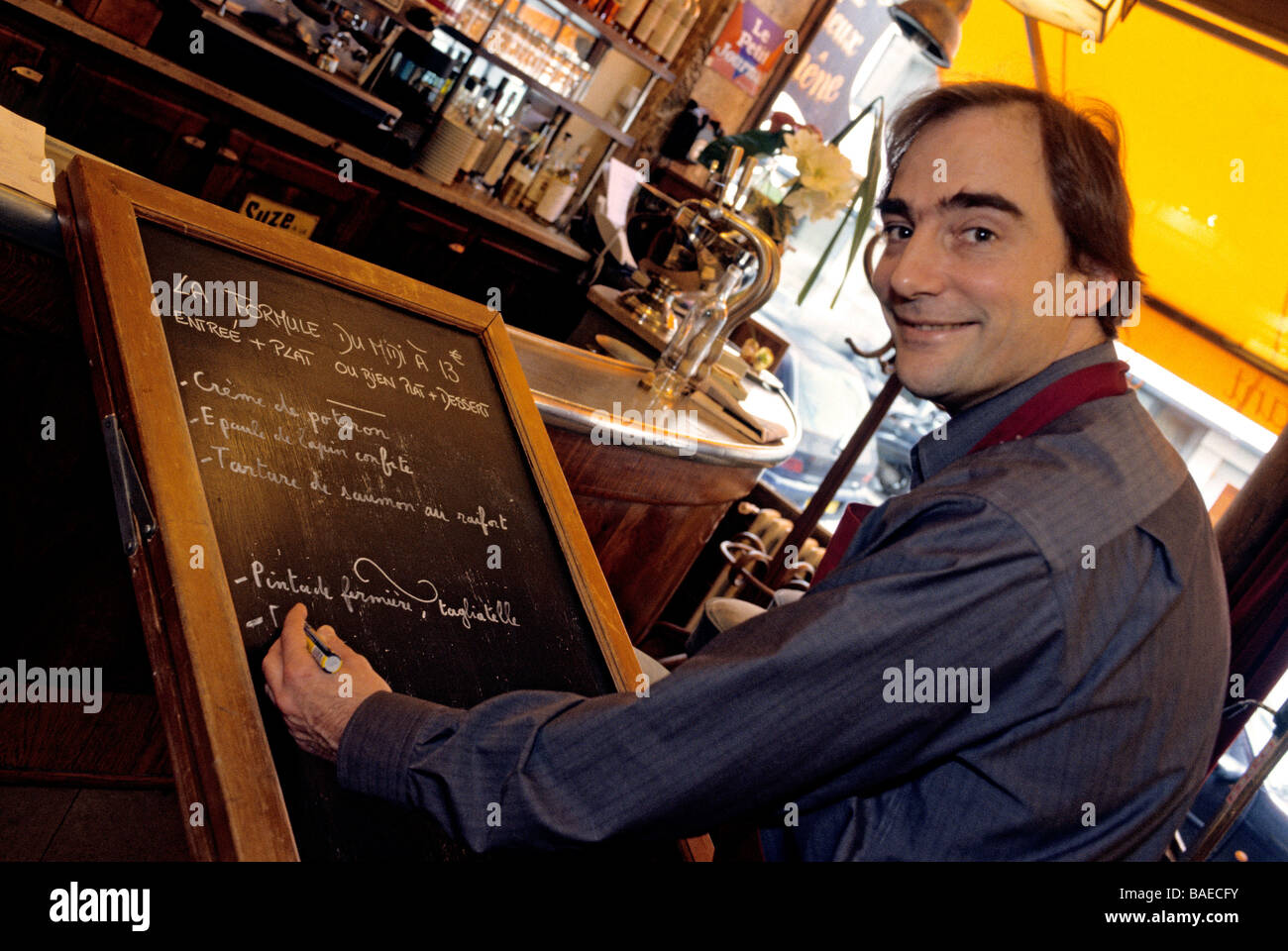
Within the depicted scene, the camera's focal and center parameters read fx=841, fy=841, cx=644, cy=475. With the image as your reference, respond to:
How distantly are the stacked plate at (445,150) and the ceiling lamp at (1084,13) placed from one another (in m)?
2.59

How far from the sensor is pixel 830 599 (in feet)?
2.95

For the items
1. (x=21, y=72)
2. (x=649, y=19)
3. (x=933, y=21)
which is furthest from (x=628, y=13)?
(x=21, y=72)

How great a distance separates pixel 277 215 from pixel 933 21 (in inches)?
117

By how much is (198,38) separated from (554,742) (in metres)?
3.40

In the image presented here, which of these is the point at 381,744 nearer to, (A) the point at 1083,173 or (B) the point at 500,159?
(A) the point at 1083,173

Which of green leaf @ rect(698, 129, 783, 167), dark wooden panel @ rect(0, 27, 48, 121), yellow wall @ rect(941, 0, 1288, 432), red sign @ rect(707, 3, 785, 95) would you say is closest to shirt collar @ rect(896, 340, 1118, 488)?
yellow wall @ rect(941, 0, 1288, 432)

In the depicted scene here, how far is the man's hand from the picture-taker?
87cm

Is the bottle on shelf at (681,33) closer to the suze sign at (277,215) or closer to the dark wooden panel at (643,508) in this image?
the suze sign at (277,215)

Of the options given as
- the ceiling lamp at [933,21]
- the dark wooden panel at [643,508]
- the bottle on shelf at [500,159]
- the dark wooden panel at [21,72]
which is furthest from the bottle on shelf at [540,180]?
the dark wooden panel at [643,508]

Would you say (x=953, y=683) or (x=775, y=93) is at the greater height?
(x=775, y=93)

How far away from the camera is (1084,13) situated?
2826 mm

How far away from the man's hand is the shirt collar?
34.5 inches

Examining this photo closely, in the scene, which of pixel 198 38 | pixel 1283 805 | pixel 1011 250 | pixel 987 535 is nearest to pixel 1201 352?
pixel 1283 805
